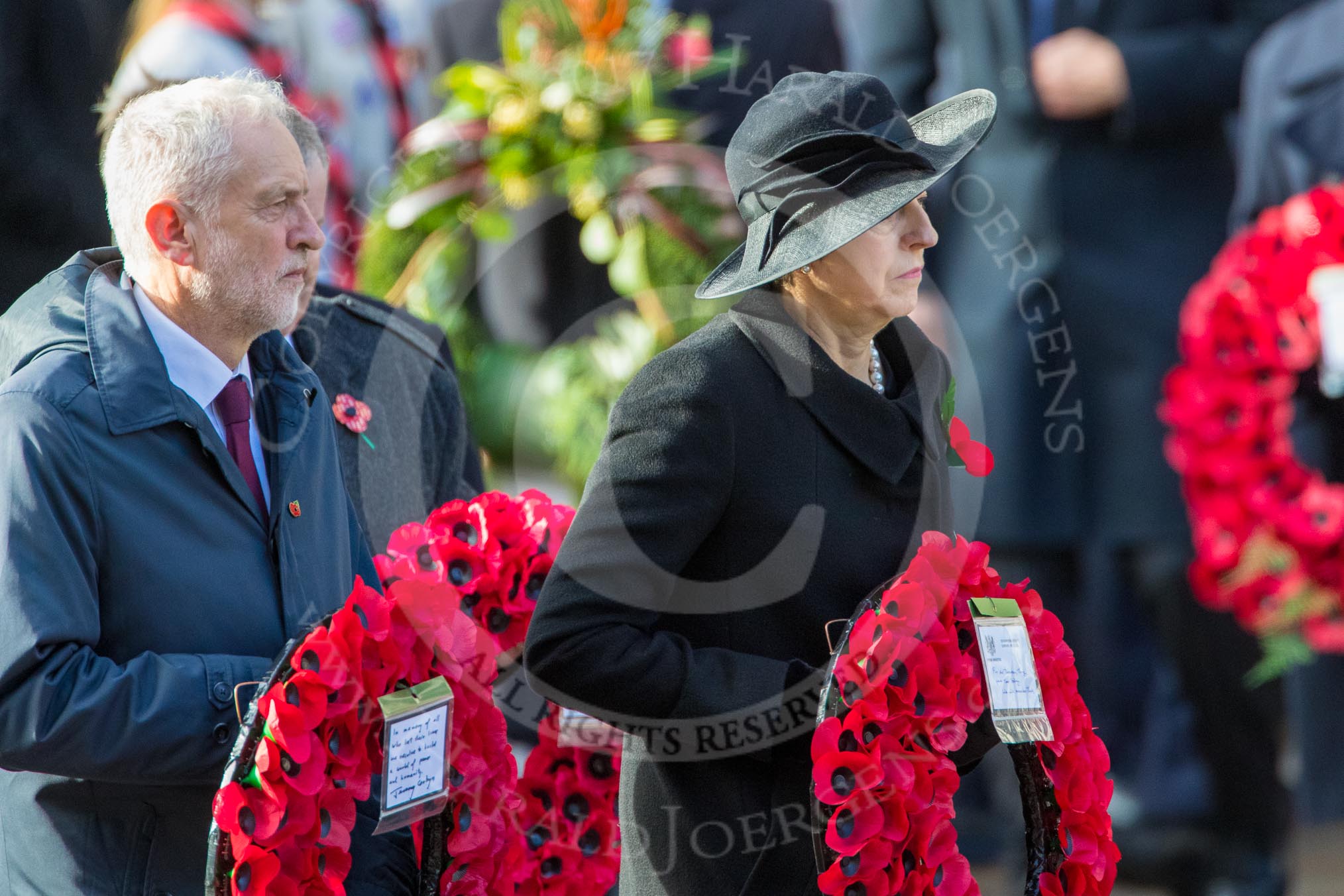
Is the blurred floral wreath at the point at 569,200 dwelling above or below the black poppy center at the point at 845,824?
above

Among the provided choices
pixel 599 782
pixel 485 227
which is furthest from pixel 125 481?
pixel 485 227

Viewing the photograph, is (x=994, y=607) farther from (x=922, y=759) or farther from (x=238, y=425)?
(x=238, y=425)

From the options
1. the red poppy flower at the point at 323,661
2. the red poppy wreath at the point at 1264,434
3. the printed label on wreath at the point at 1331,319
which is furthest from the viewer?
the red poppy wreath at the point at 1264,434

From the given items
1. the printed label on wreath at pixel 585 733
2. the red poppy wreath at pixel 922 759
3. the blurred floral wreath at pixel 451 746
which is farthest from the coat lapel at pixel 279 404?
the red poppy wreath at pixel 922 759

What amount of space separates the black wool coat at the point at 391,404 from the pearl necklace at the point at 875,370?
1026mm

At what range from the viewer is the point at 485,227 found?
4.07 meters

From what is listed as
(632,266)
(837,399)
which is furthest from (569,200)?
(837,399)

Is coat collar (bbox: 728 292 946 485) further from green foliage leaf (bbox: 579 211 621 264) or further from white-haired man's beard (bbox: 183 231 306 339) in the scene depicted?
green foliage leaf (bbox: 579 211 621 264)

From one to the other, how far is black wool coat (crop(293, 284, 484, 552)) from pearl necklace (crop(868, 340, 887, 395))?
3.37 ft

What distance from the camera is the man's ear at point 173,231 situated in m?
2.11

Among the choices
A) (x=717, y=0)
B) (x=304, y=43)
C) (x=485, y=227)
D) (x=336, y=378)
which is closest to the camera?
(x=336, y=378)

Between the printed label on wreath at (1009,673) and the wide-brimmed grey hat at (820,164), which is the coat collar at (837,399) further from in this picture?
the printed label on wreath at (1009,673)

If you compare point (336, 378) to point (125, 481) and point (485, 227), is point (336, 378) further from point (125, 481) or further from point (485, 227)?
point (485, 227)

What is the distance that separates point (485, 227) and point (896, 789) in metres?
2.54
